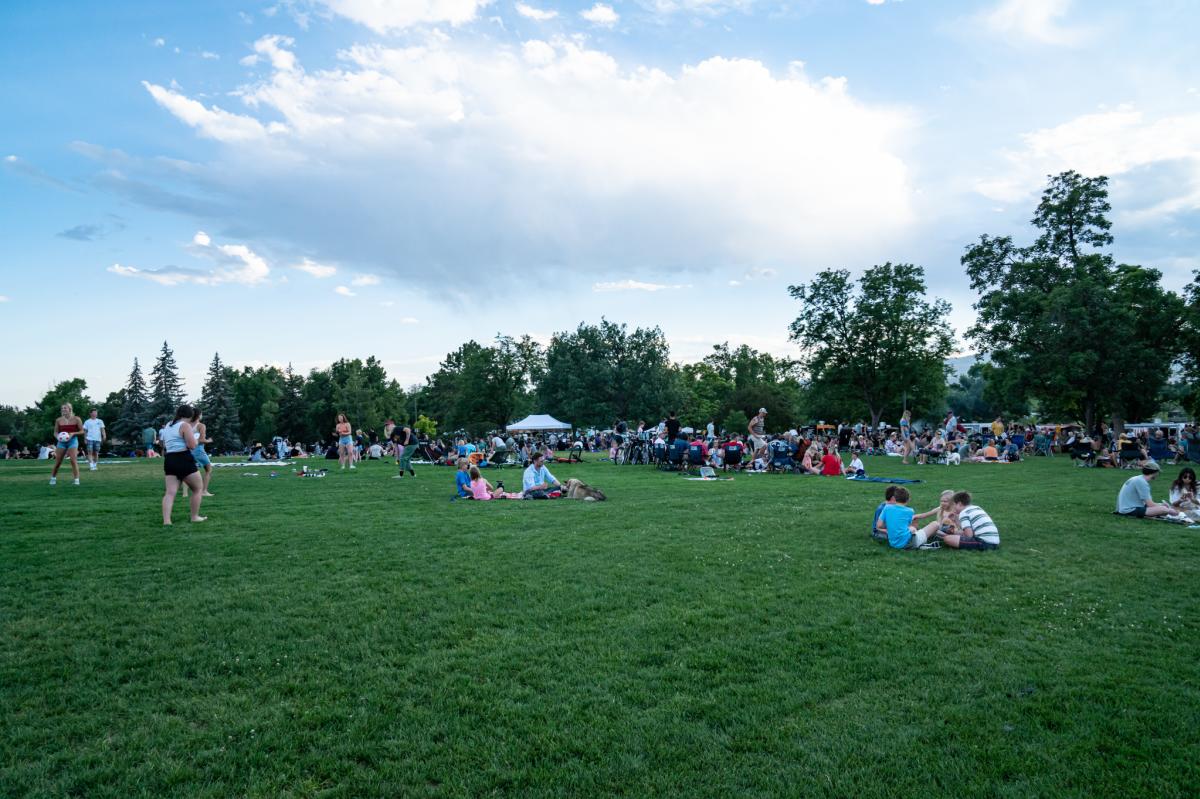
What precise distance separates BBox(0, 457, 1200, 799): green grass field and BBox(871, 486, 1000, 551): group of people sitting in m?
0.38

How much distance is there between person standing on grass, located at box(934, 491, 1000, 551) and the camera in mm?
8414

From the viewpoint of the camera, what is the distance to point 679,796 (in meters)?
3.03

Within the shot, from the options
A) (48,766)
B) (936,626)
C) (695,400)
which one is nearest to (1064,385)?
(936,626)

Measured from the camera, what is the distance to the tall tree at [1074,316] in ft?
100

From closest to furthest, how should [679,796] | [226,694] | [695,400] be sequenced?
[679,796] < [226,694] < [695,400]

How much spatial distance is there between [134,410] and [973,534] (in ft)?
240

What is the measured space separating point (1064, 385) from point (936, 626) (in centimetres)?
3181

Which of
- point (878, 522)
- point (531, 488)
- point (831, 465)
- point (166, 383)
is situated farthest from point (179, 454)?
point (166, 383)

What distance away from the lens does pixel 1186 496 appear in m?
10.7

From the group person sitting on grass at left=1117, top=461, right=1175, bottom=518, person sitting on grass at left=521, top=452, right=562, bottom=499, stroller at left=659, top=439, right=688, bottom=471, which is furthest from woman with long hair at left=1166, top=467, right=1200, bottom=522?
stroller at left=659, top=439, right=688, bottom=471

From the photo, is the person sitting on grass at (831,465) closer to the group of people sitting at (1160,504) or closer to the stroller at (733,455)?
the stroller at (733,455)

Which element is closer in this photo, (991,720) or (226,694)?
(991,720)

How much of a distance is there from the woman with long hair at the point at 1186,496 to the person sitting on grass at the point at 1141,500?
0.16 meters

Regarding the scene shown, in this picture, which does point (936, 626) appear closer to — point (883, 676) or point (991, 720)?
point (883, 676)
